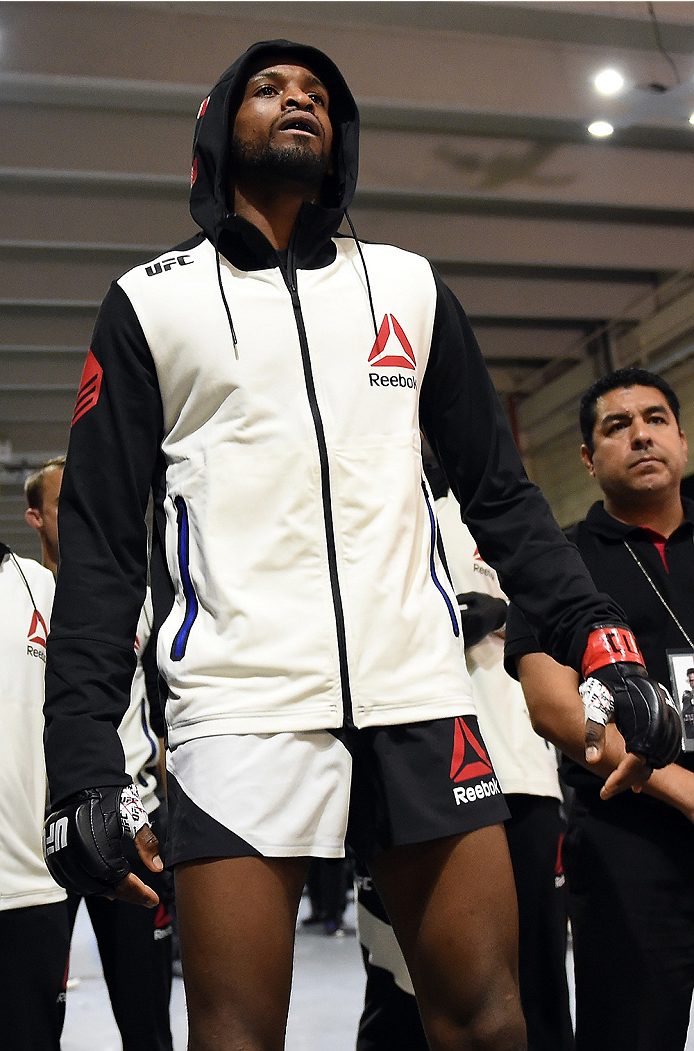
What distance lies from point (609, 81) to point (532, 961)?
15.8 feet

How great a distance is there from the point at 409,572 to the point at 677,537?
3.68 ft

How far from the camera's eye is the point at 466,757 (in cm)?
135

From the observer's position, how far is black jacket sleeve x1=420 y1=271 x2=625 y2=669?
1.43m

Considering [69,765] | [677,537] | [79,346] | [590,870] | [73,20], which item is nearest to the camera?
[69,765]

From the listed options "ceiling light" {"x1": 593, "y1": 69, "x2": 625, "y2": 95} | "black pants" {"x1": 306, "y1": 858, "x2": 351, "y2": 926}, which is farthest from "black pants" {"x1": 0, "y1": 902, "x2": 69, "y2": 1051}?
"ceiling light" {"x1": 593, "y1": 69, "x2": 625, "y2": 95}

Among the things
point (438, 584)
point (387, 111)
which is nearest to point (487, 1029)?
point (438, 584)

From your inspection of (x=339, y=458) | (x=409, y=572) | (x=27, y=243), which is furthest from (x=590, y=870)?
(x=27, y=243)

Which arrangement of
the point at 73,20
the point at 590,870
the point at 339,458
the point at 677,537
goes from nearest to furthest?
the point at 339,458 → the point at 590,870 → the point at 677,537 → the point at 73,20

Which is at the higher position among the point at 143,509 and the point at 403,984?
the point at 143,509

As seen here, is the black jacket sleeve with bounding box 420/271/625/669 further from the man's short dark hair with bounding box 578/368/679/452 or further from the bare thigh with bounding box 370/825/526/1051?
the man's short dark hair with bounding box 578/368/679/452

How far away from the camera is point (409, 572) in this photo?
1.41 metres

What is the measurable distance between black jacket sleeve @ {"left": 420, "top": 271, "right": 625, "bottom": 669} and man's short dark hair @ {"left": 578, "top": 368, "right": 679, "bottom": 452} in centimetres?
93

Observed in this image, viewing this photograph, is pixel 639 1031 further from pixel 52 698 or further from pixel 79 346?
pixel 79 346

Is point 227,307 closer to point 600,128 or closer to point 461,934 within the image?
point 461,934
